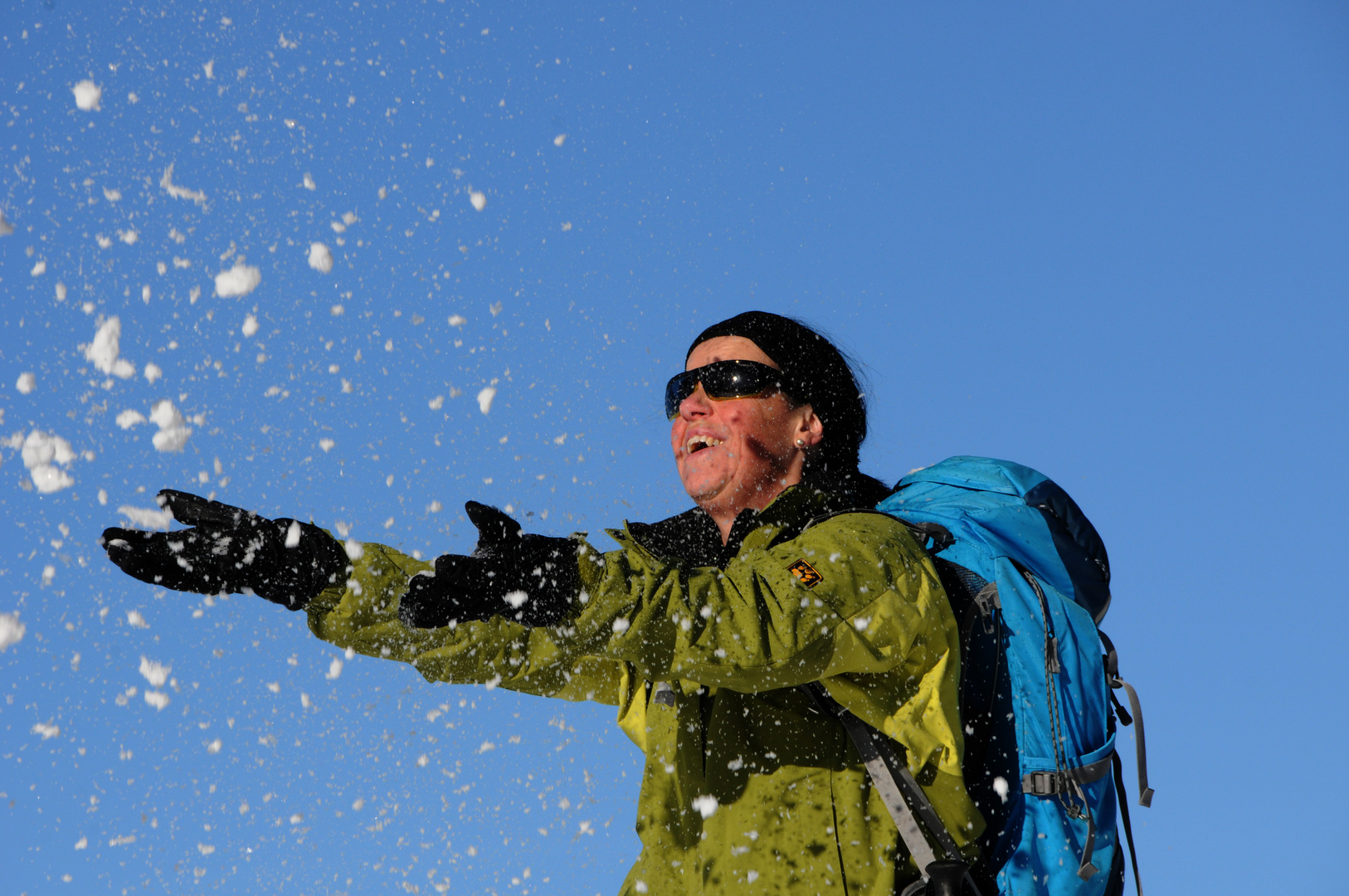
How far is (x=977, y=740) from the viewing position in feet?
10.5

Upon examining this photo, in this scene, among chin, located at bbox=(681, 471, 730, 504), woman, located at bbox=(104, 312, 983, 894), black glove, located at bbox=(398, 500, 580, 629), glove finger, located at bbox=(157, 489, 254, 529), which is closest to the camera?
black glove, located at bbox=(398, 500, 580, 629)

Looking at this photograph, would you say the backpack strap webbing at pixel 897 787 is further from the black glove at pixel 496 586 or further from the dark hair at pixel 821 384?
the dark hair at pixel 821 384

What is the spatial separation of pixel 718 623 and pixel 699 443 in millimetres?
1609

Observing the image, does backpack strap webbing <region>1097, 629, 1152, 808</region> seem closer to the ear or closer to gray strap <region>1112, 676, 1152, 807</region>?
gray strap <region>1112, 676, 1152, 807</region>

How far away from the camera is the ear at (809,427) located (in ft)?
14.1

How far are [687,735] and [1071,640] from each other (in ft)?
4.01

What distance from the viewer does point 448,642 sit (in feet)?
11.9

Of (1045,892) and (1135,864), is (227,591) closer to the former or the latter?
(1045,892)

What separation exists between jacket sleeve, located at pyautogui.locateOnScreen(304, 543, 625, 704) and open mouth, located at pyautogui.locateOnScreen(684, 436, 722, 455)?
0.86 metres

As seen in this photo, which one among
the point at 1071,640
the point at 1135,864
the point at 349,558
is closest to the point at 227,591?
the point at 349,558

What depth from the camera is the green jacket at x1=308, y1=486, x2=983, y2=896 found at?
2.59m

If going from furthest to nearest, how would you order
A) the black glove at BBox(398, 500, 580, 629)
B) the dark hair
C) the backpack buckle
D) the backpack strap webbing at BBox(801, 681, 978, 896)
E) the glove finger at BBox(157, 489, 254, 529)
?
the dark hair
the backpack buckle
the backpack strap webbing at BBox(801, 681, 978, 896)
the glove finger at BBox(157, 489, 254, 529)
the black glove at BBox(398, 500, 580, 629)

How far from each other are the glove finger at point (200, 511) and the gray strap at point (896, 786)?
1657mm

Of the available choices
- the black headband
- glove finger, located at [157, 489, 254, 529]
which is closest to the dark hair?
the black headband
